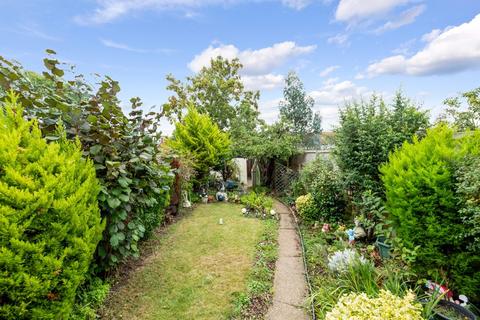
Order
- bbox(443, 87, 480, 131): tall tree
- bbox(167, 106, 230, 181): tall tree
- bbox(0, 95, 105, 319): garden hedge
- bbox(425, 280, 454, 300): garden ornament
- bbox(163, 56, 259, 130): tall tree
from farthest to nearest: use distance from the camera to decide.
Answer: bbox(163, 56, 259, 130): tall tree < bbox(167, 106, 230, 181): tall tree < bbox(443, 87, 480, 131): tall tree < bbox(425, 280, 454, 300): garden ornament < bbox(0, 95, 105, 319): garden hedge

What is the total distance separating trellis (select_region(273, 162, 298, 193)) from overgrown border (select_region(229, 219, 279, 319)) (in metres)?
4.21

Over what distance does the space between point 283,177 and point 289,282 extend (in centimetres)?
616

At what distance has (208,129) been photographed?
382 inches

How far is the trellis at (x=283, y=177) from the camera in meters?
9.05

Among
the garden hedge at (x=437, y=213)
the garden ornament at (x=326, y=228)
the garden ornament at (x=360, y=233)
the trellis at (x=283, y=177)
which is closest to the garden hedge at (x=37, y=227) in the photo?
the garden hedge at (x=437, y=213)

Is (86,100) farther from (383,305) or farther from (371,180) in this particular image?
(371,180)

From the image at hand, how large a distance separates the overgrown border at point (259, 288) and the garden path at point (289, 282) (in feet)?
0.28

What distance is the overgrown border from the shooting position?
2.96 m

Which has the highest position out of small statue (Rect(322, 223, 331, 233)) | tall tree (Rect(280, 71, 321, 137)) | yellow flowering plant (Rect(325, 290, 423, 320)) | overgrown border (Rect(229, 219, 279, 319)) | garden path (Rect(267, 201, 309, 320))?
tall tree (Rect(280, 71, 321, 137))

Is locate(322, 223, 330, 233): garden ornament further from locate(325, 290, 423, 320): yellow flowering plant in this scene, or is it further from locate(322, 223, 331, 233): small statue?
locate(325, 290, 423, 320): yellow flowering plant

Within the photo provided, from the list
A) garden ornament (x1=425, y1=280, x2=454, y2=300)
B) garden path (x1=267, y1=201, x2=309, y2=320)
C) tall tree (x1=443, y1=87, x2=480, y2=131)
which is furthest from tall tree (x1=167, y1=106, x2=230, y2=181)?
tall tree (x1=443, y1=87, x2=480, y2=131)

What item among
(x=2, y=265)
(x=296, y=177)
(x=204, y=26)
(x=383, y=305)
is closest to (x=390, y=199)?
(x=383, y=305)

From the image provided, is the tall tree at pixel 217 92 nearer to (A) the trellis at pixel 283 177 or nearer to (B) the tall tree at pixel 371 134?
(A) the trellis at pixel 283 177

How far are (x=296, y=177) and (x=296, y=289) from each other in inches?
218
